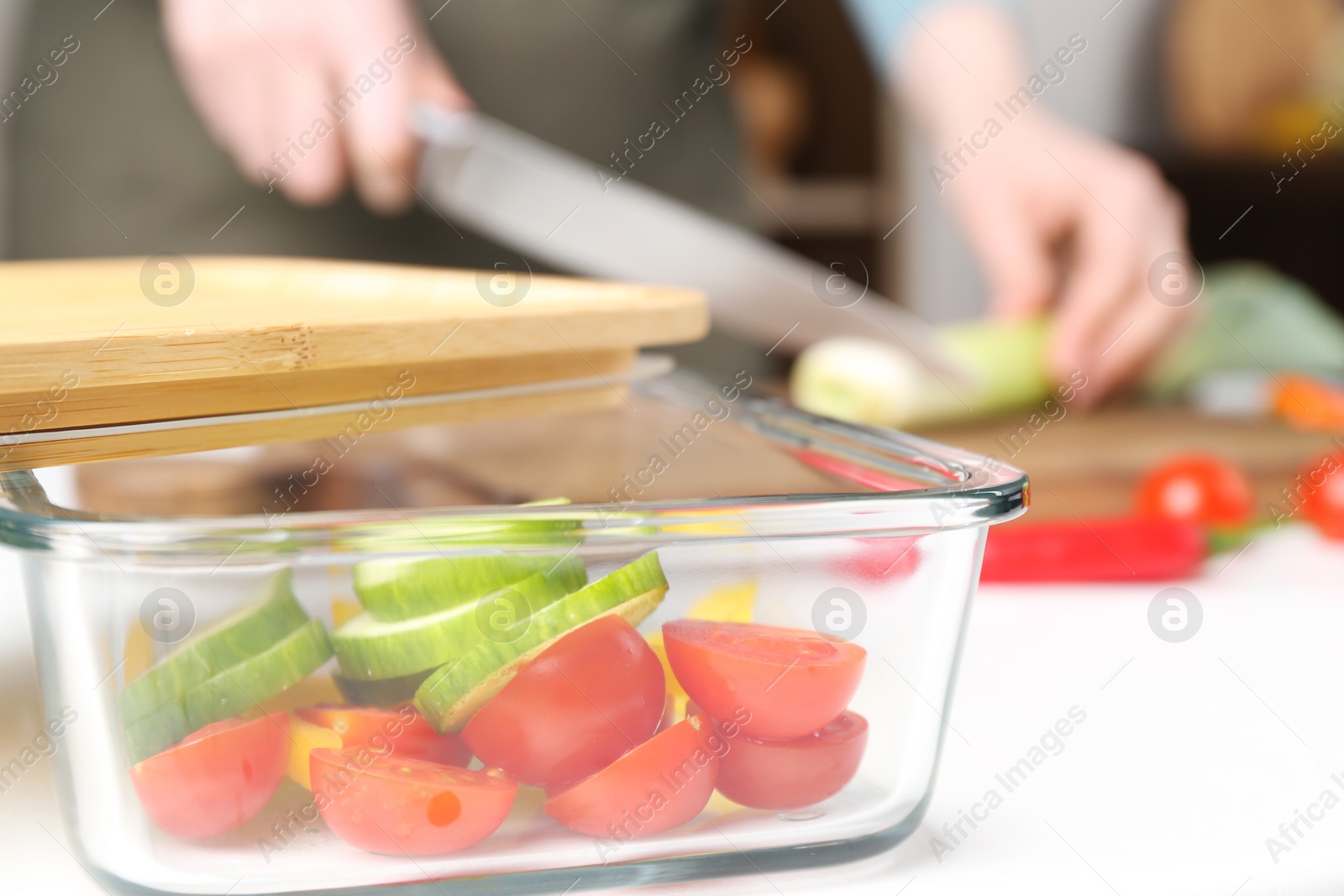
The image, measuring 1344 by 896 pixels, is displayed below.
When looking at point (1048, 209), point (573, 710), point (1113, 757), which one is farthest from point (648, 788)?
point (1048, 209)

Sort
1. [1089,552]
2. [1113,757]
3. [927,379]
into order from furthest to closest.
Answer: [927,379] < [1089,552] < [1113,757]

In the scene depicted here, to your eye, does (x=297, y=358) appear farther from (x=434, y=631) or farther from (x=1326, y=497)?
(x=1326, y=497)

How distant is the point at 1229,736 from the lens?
53 centimetres

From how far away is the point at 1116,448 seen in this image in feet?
3.95

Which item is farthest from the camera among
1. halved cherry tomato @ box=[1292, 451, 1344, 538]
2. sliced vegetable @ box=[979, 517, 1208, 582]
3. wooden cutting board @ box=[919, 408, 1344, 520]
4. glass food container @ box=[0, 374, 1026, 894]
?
wooden cutting board @ box=[919, 408, 1344, 520]

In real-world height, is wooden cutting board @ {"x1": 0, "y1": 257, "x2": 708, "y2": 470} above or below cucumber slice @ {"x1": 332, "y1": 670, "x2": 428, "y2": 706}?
above

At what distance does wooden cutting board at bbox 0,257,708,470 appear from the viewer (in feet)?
1.37

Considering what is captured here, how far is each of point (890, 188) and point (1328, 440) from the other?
200cm

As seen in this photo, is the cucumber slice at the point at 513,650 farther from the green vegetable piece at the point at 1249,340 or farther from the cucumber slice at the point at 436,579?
the green vegetable piece at the point at 1249,340

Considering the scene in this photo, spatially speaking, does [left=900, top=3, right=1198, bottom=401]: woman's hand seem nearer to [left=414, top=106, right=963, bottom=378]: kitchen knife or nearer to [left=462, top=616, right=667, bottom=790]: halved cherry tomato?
[left=414, top=106, right=963, bottom=378]: kitchen knife

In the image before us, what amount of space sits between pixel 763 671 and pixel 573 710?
6cm

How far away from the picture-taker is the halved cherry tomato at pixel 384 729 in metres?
0.37

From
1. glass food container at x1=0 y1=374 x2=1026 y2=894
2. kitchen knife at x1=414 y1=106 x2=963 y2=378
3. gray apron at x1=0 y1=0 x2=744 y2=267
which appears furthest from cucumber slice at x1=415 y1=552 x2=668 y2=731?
gray apron at x1=0 y1=0 x2=744 y2=267

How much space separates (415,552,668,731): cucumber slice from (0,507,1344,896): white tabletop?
105 mm
